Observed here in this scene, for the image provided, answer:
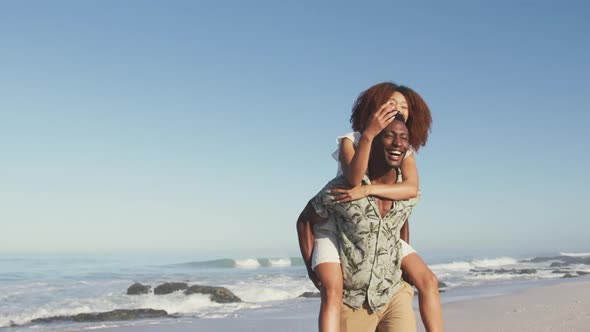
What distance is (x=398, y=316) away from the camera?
4012 millimetres

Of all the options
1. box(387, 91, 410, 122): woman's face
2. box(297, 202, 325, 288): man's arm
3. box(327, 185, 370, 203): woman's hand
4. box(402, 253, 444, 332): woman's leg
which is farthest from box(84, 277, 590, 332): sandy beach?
box(327, 185, 370, 203): woman's hand

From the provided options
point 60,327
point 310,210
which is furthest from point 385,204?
point 60,327

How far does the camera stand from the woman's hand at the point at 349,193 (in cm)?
374

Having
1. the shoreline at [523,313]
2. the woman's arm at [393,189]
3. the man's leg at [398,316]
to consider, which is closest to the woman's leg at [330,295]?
the man's leg at [398,316]

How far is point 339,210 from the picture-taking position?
12.6 feet

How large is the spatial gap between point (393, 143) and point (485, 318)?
711cm

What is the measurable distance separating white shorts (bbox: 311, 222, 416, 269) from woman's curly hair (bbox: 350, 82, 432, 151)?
65cm

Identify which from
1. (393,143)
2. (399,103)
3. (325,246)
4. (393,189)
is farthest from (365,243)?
(399,103)

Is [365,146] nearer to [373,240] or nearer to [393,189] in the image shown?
[393,189]

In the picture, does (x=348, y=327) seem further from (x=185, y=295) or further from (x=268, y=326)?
(x=185, y=295)

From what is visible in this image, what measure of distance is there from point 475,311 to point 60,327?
6793 millimetres

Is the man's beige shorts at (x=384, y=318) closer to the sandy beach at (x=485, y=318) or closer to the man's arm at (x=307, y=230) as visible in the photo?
the man's arm at (x=307, y=230)

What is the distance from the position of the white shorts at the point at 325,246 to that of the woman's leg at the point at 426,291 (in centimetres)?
50

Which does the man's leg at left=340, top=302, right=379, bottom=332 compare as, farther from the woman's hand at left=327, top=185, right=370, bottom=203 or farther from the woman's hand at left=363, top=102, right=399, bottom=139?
the woman's hand at left=363, top=102, right=399, bottom=139
